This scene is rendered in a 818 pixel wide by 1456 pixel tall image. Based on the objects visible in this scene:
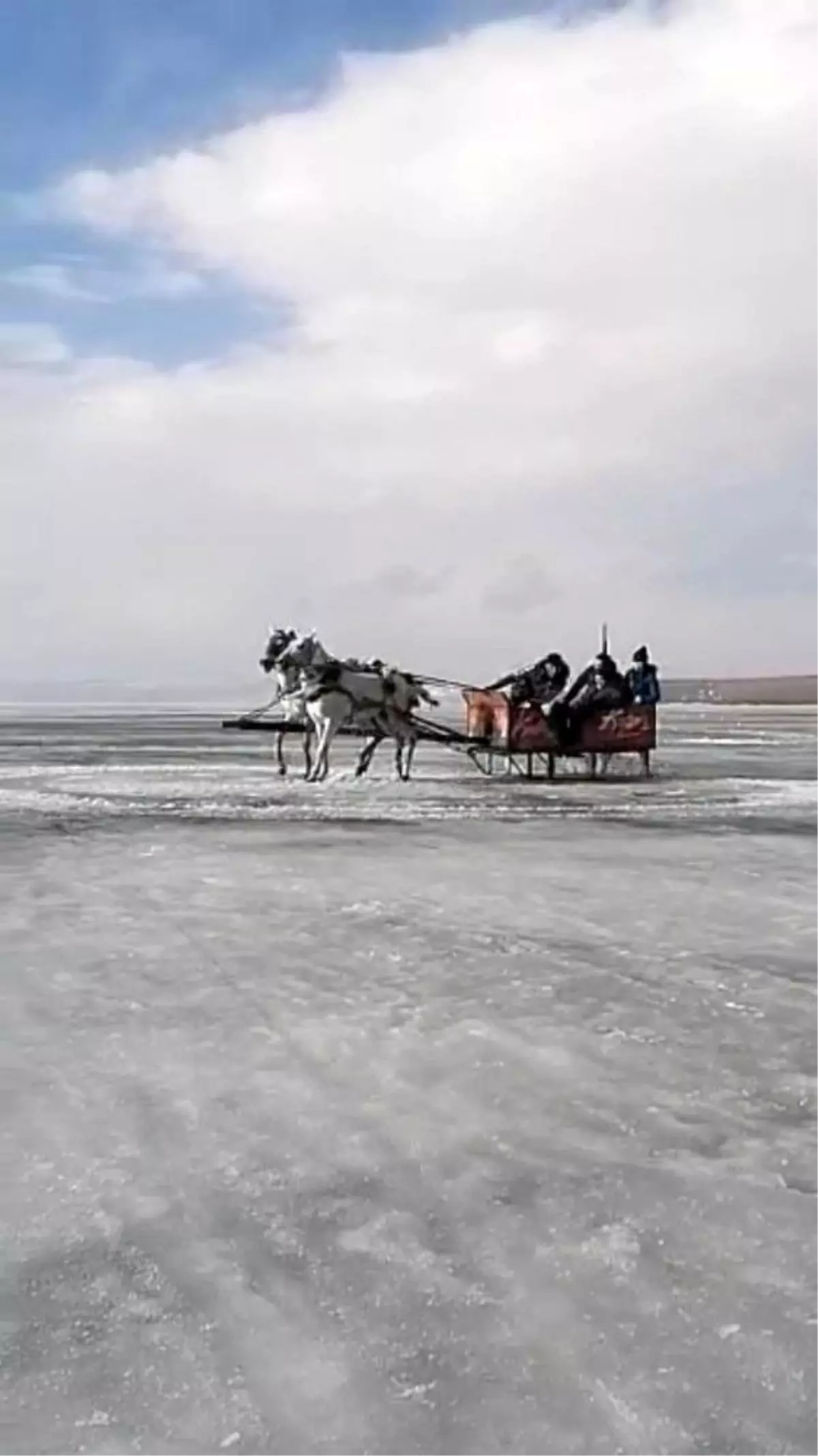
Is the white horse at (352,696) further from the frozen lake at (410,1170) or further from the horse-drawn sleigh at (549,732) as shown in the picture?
the frozen lake at (410,1170)

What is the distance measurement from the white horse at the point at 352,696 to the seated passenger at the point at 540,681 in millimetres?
1400

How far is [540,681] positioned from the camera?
1816 cm

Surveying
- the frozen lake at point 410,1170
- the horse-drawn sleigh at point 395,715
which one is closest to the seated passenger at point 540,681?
the horse-drawn sleigh at point 395,715

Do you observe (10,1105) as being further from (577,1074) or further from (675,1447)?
(675,1447)

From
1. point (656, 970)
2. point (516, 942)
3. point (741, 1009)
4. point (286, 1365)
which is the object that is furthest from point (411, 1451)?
point (516, 942)

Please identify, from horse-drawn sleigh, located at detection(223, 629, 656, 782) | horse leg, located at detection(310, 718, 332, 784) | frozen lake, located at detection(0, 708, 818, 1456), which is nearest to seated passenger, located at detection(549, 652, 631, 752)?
horse-drawn sleigh, located at detection(223, 629, 656, 782)

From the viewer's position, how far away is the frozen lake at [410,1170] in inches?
94.7

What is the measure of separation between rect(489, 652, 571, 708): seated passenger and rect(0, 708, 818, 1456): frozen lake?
9448 mm

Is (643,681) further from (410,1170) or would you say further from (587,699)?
(410,1170)

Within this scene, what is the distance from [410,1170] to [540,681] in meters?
14.9

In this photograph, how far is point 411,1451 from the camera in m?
2.22

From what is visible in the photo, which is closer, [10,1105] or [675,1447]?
[675,1447]

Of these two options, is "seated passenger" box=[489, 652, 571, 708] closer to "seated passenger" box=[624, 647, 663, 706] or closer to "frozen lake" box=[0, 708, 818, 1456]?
"seated passenger" box=[624, 647, 663, 706]

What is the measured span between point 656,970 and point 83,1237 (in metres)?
3.59
